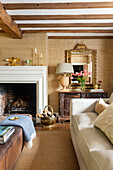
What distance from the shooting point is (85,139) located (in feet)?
5.28

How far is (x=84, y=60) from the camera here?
14.9 feet

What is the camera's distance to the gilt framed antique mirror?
4.53 metres

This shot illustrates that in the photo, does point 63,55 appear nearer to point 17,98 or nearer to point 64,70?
point 64,70

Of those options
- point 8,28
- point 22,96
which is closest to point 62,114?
point 22,96

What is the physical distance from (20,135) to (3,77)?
2.33 meters

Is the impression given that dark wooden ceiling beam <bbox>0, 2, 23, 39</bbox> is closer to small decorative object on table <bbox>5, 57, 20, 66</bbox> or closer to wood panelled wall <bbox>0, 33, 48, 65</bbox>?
wood panelled wall <bbox>0, 33, 48, 65</bbox>

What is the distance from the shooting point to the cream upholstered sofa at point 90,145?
3.68 ft

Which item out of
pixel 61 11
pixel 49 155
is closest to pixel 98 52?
pixel 61 11

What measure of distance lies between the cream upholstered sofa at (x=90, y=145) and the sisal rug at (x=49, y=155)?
0.32m

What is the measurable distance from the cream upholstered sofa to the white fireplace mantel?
1427mm

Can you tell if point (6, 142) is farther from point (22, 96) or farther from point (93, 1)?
point (22, 96)

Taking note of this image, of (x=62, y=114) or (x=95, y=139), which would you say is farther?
(x=62, y=114)

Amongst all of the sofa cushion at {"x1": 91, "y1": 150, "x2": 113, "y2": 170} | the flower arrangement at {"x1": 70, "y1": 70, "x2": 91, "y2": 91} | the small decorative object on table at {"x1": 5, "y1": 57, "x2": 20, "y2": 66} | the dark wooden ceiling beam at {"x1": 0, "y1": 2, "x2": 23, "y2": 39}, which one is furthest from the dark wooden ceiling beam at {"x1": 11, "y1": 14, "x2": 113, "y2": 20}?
the sofa cushion at {"x1": 91, "y1": 150, "x2": 113, "y2": 170}

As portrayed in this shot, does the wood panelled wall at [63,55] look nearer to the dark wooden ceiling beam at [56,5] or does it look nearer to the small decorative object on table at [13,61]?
the small decorative object on table at [13,61]
